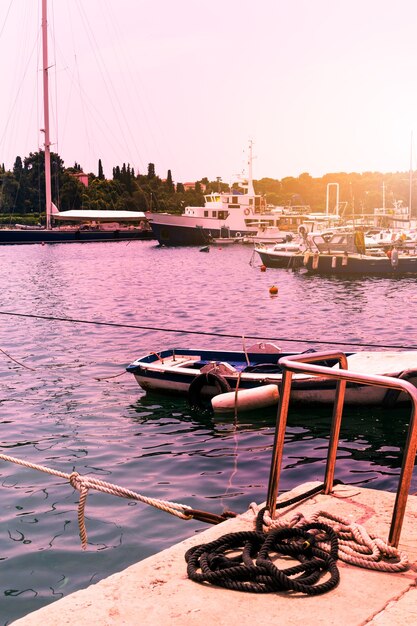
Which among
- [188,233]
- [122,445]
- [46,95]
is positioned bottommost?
[122,445]

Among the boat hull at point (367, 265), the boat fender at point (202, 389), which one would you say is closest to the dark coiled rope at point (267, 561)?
the boat fender at point (202, 389)

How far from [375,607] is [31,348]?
74.7 feet

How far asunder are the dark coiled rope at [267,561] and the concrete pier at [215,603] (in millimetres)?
50

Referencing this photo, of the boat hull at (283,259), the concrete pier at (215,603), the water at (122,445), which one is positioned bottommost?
the water at (122,445)

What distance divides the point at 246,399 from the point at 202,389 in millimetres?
1088

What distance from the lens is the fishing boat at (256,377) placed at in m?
15.2

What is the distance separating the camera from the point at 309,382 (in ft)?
50.2

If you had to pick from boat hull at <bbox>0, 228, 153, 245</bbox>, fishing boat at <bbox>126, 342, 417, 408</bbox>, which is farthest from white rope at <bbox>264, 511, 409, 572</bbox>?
boat hull at <bbox>0, 228, 153, 245</bbox>

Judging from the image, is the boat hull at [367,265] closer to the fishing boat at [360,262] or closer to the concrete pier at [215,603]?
the fishing boat at [360,262]

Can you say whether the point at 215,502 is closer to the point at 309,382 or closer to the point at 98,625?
the point at 309,382

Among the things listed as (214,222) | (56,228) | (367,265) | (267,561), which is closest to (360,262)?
(367,265)

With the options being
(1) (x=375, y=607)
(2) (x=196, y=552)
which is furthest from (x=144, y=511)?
(1) (x=375, y=607)

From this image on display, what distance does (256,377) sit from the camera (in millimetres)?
15508

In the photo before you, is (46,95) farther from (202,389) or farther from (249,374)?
(249,374)
